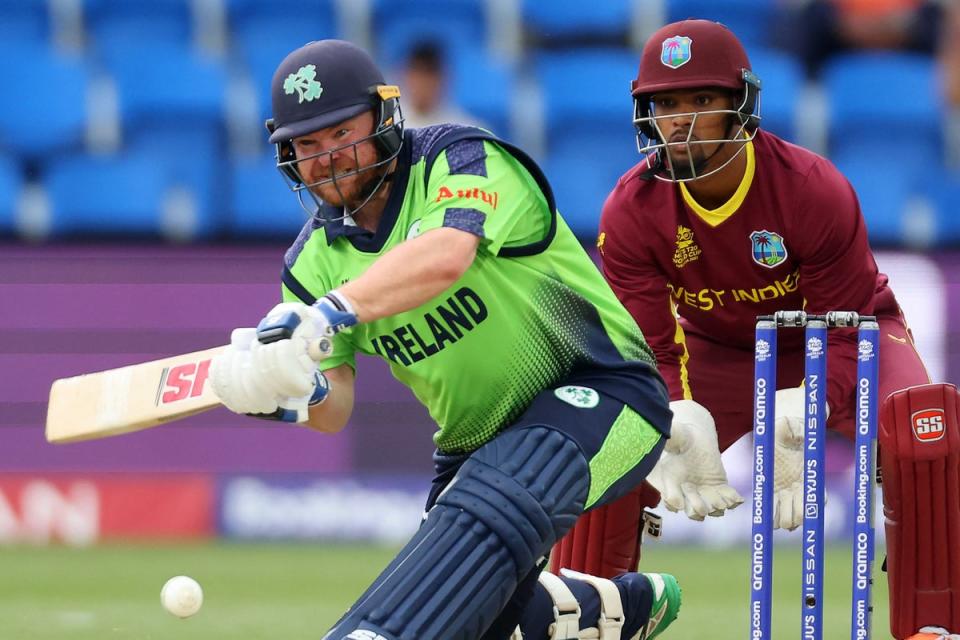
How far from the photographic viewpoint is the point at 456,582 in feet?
9.88

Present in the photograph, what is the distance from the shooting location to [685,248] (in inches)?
159

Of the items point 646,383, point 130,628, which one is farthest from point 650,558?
point 646,383

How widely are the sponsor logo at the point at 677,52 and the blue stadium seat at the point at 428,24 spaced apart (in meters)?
4.34

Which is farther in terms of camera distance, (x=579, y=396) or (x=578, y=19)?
(x=578, y=19)

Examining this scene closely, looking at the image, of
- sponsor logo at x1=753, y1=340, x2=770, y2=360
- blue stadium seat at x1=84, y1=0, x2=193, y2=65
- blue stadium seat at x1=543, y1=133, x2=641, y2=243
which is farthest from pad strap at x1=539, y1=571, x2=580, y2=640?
blue stadium seat at x1=84, y1=0, x2=193, y2=65

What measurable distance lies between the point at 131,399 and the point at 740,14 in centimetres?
576

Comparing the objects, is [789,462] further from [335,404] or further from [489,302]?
[335,404]

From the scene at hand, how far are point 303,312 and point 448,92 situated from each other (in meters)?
5.12

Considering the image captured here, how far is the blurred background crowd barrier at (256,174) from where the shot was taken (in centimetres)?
675

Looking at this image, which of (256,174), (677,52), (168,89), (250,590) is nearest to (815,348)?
(677,52)

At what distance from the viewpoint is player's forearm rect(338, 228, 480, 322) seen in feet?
9.84

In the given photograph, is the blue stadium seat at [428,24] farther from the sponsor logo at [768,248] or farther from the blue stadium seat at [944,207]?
the sponsor logo at [768,248]

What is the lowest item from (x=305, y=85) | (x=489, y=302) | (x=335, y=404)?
(x=335, y=404)

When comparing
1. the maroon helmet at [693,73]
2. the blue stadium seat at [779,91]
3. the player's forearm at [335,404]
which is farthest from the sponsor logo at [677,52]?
the blue stadium seat at [779,91]
